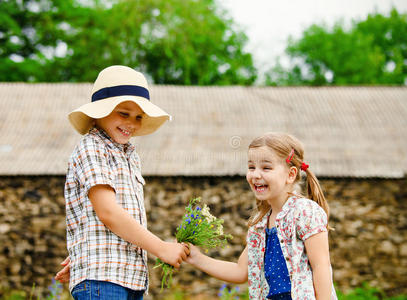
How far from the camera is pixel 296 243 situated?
2018 millimetres

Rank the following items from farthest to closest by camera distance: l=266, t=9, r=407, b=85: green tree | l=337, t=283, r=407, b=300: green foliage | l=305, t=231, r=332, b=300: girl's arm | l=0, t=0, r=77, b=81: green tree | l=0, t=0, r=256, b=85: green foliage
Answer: l=266, t=9, r=407, b=85: green tree < l=0, t=0, r=256, b=85: green foliage < l=0, t=0, r=77, b=81: green tree < l=337, t=283, r=407, b=300: green foliage < l=305, t=231, r=332, b=300: girl's arm

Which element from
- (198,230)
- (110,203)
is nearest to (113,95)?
(110,203)

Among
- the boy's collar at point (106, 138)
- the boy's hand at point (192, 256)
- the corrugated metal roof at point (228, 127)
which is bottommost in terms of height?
the boy's hand at point (192, 256)

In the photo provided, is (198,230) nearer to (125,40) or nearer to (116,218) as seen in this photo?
(116,218)

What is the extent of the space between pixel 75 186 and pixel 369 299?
6.41 metres

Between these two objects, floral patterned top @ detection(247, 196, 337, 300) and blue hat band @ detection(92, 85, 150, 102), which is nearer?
floral patterned top @ detection(247, 196, 337, 300)

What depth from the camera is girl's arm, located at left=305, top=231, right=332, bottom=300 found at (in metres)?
1.96

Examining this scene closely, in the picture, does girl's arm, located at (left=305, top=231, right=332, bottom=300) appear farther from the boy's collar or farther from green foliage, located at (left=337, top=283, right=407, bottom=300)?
green foliage, located at (left=337, top=283, right=407, bottom=300)

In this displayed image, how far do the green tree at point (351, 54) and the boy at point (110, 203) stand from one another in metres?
21.6

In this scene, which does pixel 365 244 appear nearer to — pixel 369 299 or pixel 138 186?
pixel 369 299

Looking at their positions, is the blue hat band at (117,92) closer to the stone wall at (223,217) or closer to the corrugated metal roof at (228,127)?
the corrugated metal roof at (228,127)

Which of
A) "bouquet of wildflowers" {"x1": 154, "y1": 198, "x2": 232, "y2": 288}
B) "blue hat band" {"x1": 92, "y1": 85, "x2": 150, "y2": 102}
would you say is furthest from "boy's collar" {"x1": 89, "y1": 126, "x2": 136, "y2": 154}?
"bouquet of wildflowers" {"x1": 154, "y1": 198, "x2": 232, "y2": 288}

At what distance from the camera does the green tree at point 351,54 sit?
74.8ft

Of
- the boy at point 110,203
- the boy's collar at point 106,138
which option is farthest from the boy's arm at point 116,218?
the boy's collar at point 106,138
